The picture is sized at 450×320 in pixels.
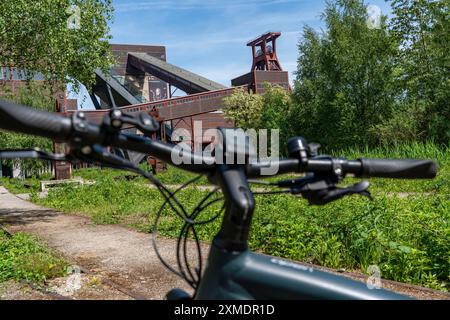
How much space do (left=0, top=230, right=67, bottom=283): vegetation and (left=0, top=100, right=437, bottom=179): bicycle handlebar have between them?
13.6 feet

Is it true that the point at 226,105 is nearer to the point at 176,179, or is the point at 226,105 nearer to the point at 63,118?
the point at 176,179

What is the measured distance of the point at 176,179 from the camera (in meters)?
20.9

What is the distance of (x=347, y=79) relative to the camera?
22.8 m

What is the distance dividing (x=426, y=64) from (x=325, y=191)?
2063 centimetres

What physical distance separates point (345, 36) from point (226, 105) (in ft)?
51.6

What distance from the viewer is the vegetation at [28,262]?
525 cm

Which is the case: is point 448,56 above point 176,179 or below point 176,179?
above

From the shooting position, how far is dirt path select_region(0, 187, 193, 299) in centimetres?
512

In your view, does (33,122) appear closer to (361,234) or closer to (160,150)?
(160,150)

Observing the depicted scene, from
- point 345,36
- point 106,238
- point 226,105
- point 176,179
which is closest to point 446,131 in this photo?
point 345,36

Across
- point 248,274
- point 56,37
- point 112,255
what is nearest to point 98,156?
point 248,274

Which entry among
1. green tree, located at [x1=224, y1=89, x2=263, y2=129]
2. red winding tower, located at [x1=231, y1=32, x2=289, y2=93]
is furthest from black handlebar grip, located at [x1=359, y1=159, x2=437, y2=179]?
red winding tower, located at [x1=231, y1=32, x2=289, y2=93]

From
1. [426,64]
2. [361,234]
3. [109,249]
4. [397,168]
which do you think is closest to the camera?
[397,168]

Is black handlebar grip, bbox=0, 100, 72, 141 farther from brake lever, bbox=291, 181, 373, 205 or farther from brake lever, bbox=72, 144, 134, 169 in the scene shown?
brake lever, bbox=291, 181, 373, 205
